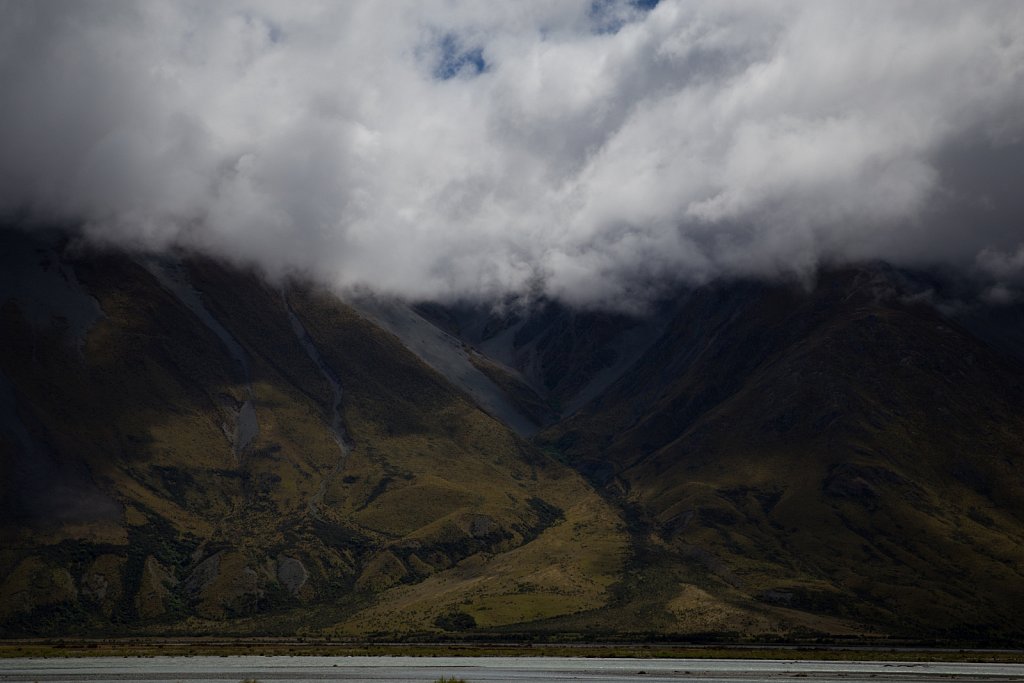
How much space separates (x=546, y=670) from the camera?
13712 cm

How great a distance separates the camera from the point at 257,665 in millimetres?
145000

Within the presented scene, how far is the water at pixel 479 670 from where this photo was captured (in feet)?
428

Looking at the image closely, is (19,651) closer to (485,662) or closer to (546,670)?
(485,662)

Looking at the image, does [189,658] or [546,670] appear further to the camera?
[189,658]

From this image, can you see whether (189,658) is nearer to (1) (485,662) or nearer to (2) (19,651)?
(2) (19,651)

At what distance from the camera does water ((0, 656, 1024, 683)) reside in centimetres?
13050

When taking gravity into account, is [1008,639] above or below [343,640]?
below

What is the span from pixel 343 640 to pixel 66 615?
63.7 m

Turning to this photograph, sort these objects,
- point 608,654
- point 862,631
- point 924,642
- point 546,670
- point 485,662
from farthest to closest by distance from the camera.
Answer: point 862,631, point 924,642, point 608,654, point 485,662, point 546,670

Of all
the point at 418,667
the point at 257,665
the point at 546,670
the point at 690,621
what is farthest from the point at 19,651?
the point at 690,621

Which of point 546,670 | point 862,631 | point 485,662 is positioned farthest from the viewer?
point 862,631

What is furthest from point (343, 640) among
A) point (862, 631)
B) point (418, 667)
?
point (862, 631)

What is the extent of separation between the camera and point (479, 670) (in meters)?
138

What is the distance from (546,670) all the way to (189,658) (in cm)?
6486
